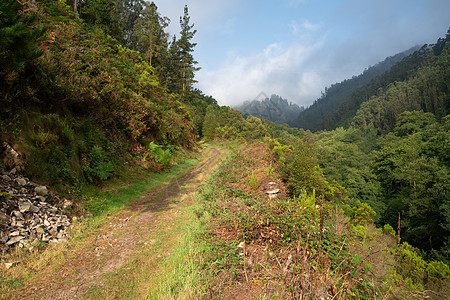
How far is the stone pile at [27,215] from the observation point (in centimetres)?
391

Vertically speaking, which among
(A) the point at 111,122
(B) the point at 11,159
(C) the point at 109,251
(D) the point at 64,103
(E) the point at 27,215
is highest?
(D) the point at 64,103

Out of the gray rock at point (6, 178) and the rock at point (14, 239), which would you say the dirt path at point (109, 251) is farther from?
the gray rock at point (6, 178)

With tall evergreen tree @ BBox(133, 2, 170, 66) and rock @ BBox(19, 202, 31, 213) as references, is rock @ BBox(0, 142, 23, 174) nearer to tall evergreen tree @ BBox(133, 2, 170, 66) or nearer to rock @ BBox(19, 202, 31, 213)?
rock @ BBox(19, 202, 31, 213)

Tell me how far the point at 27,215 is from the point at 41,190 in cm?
95

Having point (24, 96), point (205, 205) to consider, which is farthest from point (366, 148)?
point (24, 96)

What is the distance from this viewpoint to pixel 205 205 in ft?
23.3

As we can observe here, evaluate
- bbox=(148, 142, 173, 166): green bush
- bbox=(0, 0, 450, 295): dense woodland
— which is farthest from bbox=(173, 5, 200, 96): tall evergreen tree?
bbox=(148, 142, 173, 166): green bush

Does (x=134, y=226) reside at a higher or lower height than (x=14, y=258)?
lower

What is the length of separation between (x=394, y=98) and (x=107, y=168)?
120m

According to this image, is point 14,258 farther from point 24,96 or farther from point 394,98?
point 394,98

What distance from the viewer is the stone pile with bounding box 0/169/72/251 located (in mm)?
3908

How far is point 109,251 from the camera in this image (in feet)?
14.9

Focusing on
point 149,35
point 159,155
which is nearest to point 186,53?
point 149,35

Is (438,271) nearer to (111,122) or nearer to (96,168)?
(96,168)
